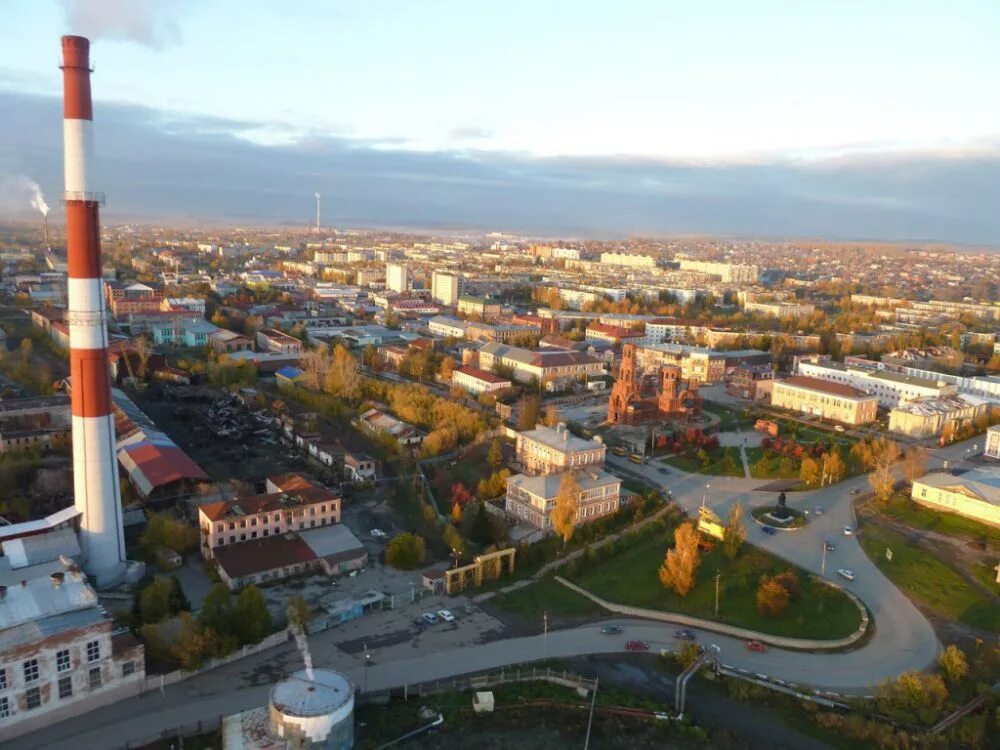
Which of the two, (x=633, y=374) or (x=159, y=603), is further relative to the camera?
(x=633, y=374)

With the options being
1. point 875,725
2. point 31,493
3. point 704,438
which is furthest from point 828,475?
point 31,493

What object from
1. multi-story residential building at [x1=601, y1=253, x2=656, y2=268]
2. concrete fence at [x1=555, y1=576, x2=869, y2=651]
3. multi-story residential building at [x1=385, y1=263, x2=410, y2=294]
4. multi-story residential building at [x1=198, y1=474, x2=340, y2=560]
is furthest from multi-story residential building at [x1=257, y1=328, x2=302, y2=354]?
multi-story residential building at [x1=601, y1=253, x2=656, y2=268]

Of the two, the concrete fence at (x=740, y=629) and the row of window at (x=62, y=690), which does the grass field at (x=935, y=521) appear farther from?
the row of window at (x=62, y=690)

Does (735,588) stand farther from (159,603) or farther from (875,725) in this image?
(159,603)

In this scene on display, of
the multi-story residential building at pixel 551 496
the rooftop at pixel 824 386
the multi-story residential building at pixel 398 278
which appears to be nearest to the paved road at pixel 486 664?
the multi-story residential building at pixel 551 496

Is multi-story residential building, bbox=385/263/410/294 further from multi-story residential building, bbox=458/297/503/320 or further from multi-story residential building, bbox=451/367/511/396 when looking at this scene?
multi-story residential building, bbox=451/367/511/396
